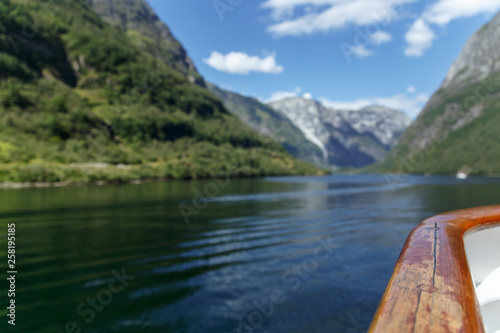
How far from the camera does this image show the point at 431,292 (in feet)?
7.77

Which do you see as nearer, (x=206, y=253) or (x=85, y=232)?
(x=206, y=253)

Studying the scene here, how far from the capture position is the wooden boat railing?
1.91m

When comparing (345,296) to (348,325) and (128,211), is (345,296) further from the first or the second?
(128,211)

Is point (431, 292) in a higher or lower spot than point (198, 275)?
higher

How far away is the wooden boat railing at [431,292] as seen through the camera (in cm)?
191

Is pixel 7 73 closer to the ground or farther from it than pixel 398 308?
farther from it

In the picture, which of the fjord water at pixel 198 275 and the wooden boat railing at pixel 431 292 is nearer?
the wooden boat railing at pixel 431 292

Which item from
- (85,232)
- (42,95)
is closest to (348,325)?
(85,232)

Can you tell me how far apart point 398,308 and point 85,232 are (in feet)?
89.0

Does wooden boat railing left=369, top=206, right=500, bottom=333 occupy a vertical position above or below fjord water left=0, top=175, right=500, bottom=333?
above

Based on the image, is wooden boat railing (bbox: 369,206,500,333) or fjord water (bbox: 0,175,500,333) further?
fjord water (bbox: 0,175,500,333)

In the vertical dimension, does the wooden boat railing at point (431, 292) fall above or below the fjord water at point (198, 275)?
above

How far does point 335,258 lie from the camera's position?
58.9 ft

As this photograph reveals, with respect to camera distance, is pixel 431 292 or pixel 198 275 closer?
pixel 431 292
